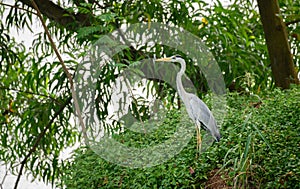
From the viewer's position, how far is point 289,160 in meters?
1.30

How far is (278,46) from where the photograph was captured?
187cm

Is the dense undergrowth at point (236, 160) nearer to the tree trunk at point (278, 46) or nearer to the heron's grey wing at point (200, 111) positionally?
the heron's grey wing at point (200, 111)

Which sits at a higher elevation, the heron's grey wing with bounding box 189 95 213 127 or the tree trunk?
the tree trunk

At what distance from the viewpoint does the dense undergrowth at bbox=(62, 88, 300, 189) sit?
1.30 m

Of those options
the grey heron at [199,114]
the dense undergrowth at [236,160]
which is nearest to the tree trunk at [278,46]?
the dense undergrowth at [236,160]

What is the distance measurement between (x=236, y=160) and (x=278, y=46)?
2.19ft

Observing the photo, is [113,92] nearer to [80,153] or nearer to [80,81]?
[80,81]

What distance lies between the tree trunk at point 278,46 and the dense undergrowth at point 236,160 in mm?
203

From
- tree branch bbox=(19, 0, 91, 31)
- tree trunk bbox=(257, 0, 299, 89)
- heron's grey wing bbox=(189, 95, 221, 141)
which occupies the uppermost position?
tree branch bbox=(19, 0, 91, 31)

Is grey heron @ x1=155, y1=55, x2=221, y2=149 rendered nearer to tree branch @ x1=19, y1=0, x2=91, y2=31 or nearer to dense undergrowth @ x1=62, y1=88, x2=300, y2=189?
dense undergrowth @ x1=62, y1=88, x2=300, y2=189

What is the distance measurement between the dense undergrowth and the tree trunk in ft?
0.67

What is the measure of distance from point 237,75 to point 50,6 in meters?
0.63

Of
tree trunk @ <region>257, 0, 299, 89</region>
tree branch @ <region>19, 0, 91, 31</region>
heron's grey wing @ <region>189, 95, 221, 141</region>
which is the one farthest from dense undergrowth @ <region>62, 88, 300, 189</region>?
tree branch @ <region>19, 0, 91, 31</region>

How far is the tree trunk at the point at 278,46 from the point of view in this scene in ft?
6.14
